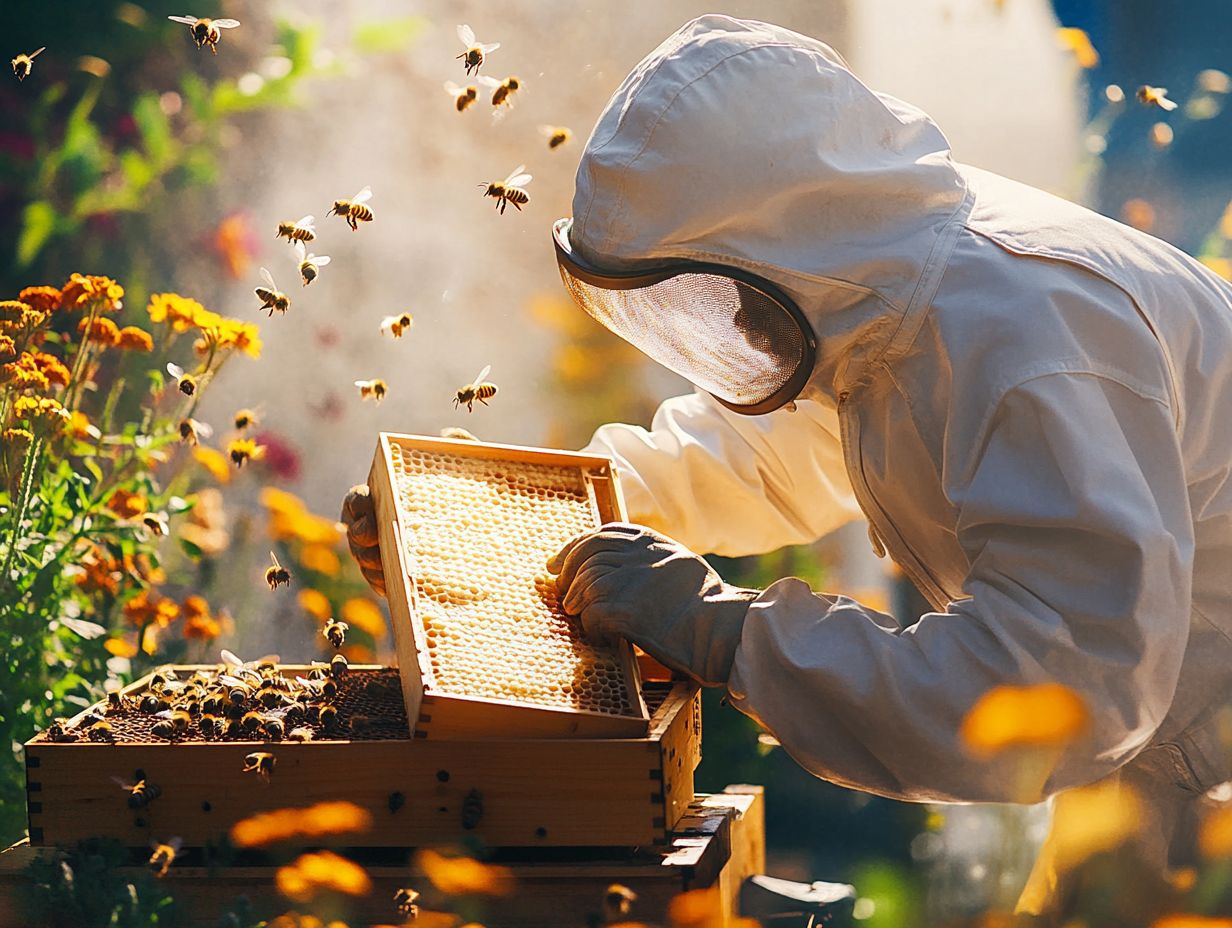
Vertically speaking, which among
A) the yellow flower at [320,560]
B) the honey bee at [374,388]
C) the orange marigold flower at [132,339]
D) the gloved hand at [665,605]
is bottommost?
the yellow flower at [320,560]

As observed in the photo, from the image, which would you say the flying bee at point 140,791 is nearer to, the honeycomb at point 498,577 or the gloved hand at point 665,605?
the honeycomb at point 498,577

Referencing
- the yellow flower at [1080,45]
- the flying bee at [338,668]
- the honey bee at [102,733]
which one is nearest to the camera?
the honey bee at [102,733]

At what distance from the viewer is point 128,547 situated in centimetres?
279

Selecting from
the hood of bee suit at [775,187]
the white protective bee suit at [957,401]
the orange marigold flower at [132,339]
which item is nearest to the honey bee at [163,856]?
the white protective bee suit at [957,401]

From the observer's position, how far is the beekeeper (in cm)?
174

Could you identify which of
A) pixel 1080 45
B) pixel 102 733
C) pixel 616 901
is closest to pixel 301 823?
pixel 102 733

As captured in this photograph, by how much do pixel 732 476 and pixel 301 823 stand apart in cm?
113

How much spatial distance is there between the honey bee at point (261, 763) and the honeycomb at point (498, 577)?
0.26 meters

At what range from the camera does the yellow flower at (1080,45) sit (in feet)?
13.0

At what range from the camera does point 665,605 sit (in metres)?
1.97

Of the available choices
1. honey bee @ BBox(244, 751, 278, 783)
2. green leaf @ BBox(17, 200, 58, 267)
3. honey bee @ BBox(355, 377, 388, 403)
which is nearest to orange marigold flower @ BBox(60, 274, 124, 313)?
honey bee @ BBox(355, 377, 388, 403)

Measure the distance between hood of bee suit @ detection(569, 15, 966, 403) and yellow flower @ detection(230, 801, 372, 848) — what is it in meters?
0.86

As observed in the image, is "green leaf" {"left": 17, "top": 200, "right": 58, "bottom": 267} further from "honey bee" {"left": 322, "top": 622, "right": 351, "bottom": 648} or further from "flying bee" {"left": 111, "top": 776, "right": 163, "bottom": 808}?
"flying bee" {"left": 111, "top": 776, "right": 163, "bottom": 808}

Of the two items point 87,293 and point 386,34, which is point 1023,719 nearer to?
point 87,293
